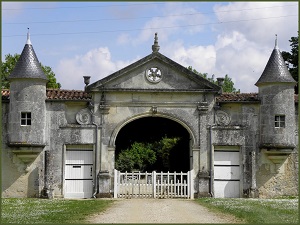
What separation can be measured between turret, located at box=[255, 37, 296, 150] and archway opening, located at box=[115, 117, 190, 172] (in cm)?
583

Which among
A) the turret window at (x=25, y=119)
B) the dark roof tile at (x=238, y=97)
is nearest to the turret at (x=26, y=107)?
the turret window at (x=25, y=119)

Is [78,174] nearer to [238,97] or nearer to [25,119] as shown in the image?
[25,119]

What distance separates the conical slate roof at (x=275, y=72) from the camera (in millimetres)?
23641

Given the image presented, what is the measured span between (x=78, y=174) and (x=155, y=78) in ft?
17.6

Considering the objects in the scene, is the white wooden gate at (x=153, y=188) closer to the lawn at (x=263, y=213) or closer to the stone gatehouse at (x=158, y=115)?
the stone gatehouse at (x=158, y=115)

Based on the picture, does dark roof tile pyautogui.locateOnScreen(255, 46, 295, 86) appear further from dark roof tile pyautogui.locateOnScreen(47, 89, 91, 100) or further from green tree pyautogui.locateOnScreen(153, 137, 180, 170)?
dark roof tile pyautogui.locateOnScreen(47, 89, 91, 100)

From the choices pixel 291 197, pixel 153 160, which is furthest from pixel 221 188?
pixel 153 160

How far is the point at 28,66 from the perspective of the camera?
77.0 ft

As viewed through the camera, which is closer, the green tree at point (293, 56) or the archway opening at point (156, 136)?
the archway opening at point (156, 136)

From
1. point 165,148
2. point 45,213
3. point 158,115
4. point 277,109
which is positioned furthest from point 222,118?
point 45,213

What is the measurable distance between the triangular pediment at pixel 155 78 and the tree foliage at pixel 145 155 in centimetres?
635

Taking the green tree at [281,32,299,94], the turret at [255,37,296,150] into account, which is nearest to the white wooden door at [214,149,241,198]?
the turret at [255,37,296,150]

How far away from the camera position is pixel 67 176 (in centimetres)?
2384

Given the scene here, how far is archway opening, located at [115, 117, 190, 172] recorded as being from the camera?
95.8ft
